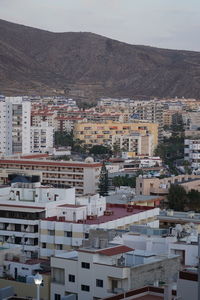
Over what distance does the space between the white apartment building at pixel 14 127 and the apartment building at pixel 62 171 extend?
40.5 feet

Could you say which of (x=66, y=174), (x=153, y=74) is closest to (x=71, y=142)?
(x=66, y=174)

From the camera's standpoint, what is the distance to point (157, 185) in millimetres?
40156

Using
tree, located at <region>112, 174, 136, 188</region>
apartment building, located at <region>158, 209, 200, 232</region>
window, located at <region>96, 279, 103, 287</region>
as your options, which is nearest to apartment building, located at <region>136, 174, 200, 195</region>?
tree, located at <region>112, 174, 136, 188</region>

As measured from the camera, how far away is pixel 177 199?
121 feet

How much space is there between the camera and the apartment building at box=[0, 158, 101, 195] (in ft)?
159

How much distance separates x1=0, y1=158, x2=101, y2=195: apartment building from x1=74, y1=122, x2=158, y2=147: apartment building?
24.1m

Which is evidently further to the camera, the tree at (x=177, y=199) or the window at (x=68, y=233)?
the tree at (x=177, y=199)

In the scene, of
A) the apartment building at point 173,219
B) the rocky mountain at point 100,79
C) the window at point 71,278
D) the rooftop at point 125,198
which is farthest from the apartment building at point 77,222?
the rocky mountain at point 100,79

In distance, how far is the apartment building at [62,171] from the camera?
48.4 metres

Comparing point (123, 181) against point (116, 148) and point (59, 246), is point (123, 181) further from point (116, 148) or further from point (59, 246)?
point (116, 148)

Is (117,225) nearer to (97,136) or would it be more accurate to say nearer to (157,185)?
(157,185)

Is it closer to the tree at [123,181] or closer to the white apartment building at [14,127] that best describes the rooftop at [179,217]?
the tree at [123,181]

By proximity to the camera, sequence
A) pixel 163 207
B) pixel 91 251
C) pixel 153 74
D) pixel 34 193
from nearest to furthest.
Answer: pixel 91 251
pixel 34 193
pixel 163 207
pixel 153 74

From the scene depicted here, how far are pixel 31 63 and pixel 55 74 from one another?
6.24 meters
